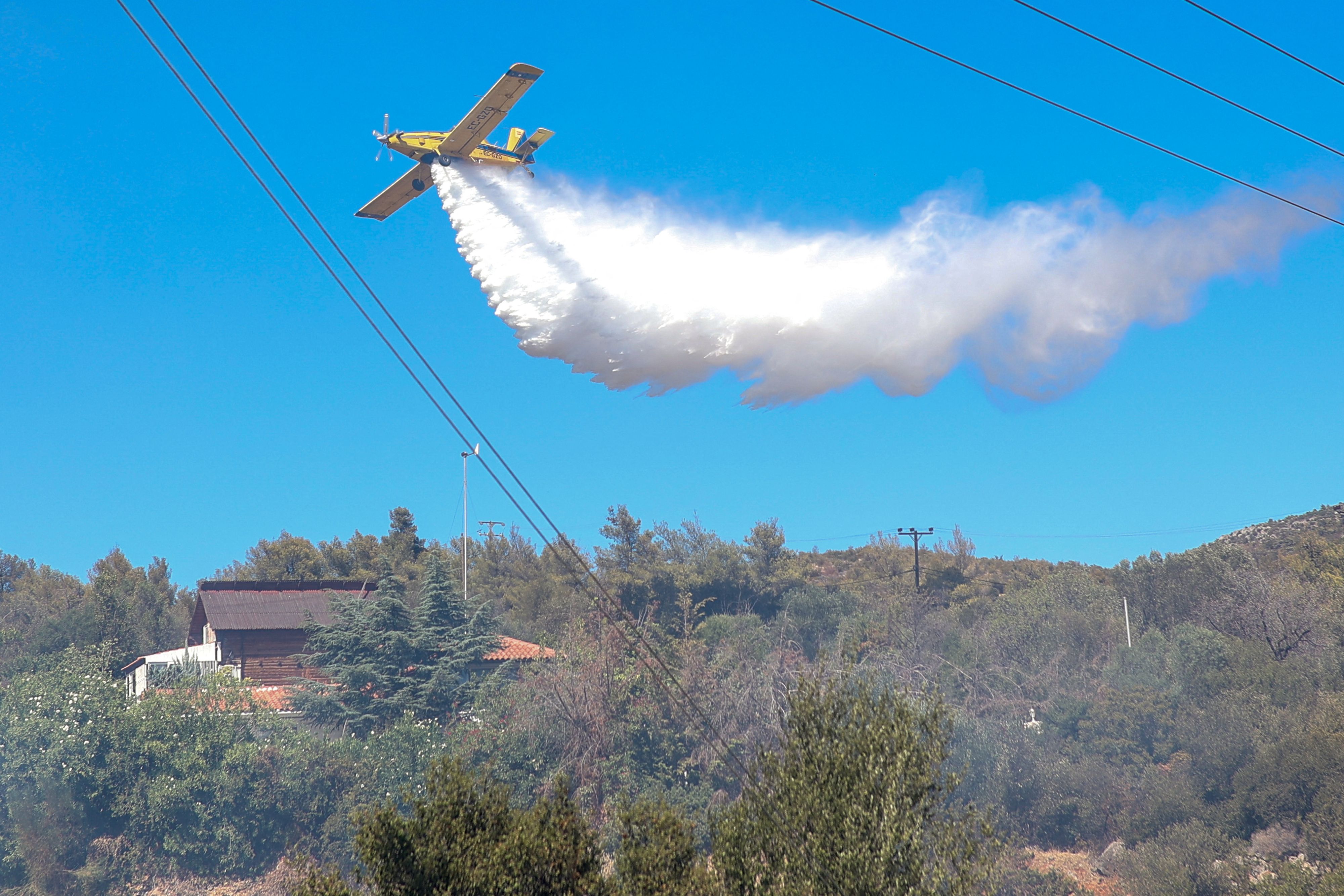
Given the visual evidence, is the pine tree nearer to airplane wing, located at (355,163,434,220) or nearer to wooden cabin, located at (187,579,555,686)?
wooden cabin, located at (187,579,555,686)

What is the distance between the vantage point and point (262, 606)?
55.9m

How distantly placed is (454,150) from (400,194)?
6.04ft

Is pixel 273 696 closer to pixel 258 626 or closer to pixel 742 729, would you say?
pixel 258 626

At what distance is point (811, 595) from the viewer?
2549 inches

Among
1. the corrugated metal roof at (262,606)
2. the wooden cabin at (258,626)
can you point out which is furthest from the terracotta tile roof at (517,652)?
the corrugated metal roof at (262,606)

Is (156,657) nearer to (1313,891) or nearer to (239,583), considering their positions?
(239,583)

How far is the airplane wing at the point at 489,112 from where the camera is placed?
78.2 feet

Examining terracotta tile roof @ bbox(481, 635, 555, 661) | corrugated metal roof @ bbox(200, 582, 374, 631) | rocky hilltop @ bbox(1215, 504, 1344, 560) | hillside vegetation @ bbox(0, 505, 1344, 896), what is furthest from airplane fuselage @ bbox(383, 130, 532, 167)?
rocky hilltop @ bbox(1215, 504, 1344, 560)

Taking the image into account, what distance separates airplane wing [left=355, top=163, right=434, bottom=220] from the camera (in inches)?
1046

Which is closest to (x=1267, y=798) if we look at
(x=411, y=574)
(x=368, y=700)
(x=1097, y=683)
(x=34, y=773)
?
(x=1097, y=683)

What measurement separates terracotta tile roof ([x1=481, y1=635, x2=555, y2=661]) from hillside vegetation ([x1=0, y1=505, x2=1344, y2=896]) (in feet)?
3.58

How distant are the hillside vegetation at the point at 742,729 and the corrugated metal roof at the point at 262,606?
6086 millimetres

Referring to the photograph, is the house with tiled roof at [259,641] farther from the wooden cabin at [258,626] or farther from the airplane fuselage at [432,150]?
the airplane fuselage at [432,150]

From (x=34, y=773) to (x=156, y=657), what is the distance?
56.4 ft
